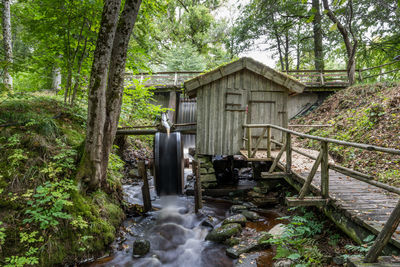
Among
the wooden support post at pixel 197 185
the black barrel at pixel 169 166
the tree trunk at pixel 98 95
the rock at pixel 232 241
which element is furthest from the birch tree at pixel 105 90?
the rock at pixel 232 241

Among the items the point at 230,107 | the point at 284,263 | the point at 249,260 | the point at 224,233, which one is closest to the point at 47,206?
the point at 224,233

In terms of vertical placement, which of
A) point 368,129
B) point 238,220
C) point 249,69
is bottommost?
point 238,220

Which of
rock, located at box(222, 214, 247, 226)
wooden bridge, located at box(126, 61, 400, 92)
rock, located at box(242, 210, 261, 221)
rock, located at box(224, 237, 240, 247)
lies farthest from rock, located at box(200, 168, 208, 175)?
wooden bridge, located at box(126, 61, 400, 92)

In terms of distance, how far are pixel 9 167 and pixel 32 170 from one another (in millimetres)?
371

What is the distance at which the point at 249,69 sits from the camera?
8469mm

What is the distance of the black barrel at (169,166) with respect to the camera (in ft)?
24.5

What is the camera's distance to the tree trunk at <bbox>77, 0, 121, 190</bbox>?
4660 mm

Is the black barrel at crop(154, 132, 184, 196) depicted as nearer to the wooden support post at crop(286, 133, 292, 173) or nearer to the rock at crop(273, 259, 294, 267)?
the wooden support post at crop(286, 133, 292, 173)

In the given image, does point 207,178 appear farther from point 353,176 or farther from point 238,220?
point 353,176

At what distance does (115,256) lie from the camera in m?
4.52

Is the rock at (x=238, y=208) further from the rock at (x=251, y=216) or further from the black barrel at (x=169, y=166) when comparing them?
the black barrel at (x=169, y=166)

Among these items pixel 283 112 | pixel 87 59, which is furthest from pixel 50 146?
pixel 283 112

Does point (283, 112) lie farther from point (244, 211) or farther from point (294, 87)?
point (244, 211)

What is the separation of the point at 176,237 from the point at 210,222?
43.5 inches
